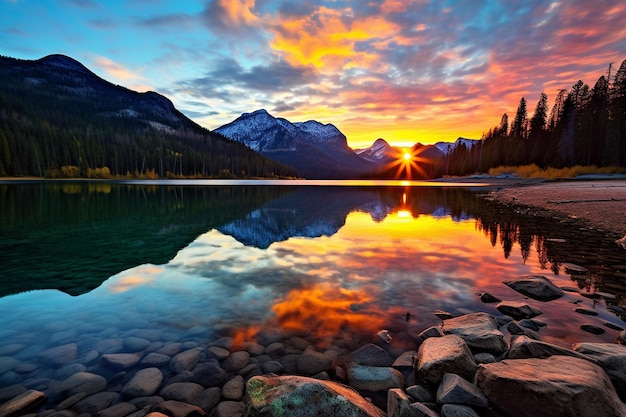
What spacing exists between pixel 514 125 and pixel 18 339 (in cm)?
13633

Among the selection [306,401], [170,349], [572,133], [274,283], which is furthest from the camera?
[572,133]

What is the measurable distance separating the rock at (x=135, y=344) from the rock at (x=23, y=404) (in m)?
1.65

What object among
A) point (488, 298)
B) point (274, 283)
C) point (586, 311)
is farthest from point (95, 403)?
point (586, 311)

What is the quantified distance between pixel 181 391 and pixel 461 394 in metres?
4.56

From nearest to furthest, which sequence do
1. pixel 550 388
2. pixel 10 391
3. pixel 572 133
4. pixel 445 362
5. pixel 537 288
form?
pixel 550 388, pixel 10 391, pixel 445 362, pixel 537 288, pixel 572 133

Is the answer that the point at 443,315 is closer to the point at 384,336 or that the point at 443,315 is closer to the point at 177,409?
the point at 384,336

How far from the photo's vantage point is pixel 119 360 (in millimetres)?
6035

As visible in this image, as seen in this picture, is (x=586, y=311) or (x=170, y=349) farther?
(x=586, y=311)

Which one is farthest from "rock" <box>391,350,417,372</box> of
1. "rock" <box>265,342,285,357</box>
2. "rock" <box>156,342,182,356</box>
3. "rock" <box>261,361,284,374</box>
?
"rock" <box>156,342,182,356</box>

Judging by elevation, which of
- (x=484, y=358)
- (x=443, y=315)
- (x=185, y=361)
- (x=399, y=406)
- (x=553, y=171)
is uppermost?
(x=553, y=171)

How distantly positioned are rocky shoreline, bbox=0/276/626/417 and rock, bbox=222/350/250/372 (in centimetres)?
2

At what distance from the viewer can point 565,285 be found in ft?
33.2

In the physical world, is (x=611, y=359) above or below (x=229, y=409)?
above

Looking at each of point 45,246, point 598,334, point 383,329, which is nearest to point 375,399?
point 383,329
